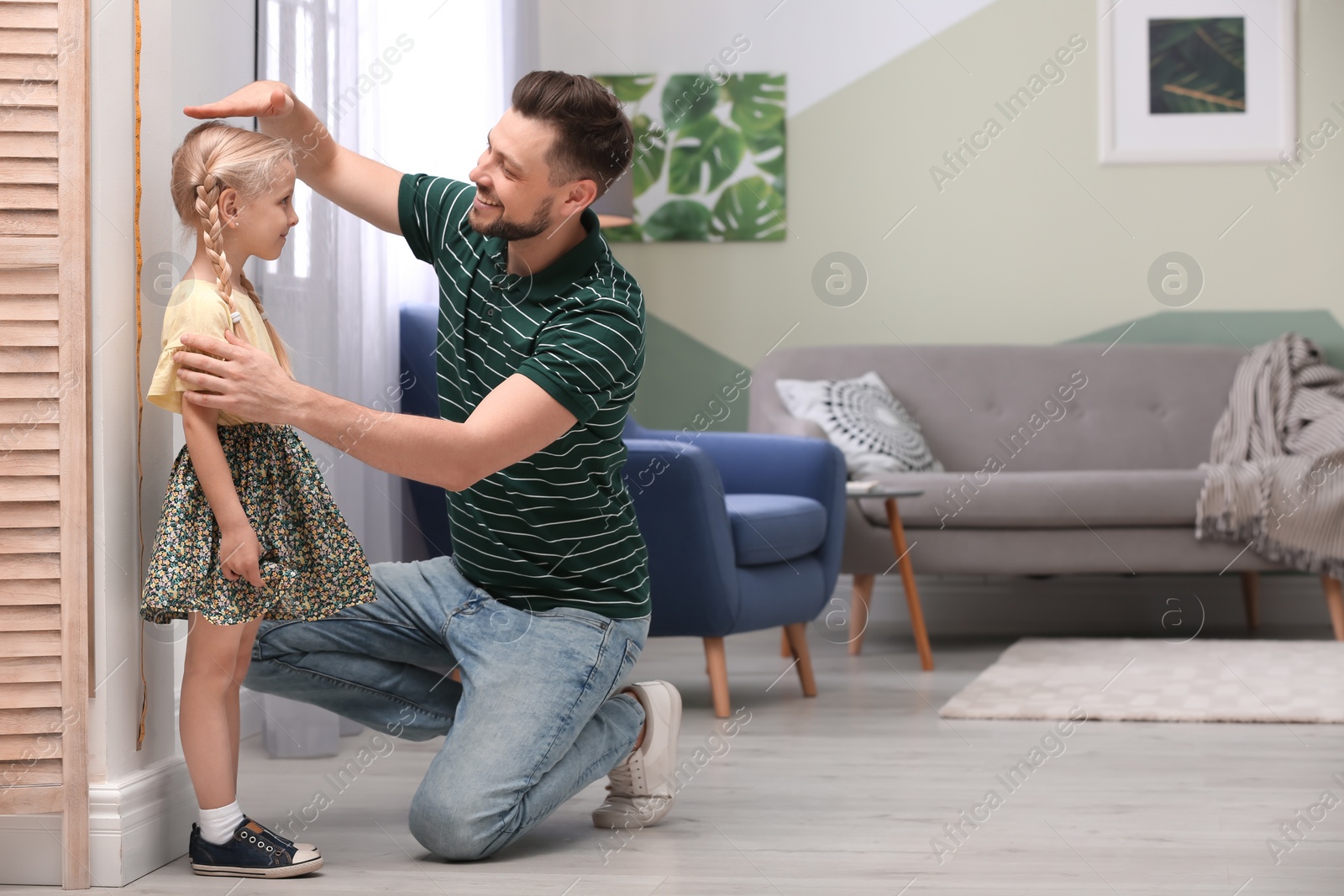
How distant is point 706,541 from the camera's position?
2.62 m

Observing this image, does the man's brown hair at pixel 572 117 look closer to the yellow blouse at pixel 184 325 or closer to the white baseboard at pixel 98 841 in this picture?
the yellow blouse at pixel 184 325

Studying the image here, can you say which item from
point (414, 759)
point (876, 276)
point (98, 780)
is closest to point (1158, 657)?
point (876, 276)

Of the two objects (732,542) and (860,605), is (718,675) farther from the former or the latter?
(860,605)

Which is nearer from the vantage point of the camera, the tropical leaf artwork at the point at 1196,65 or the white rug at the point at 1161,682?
the white rug at the point at 1161,682

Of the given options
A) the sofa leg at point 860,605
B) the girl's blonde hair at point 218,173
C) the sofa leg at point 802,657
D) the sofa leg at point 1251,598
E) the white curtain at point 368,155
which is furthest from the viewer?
the sofa leg at point 1251,598

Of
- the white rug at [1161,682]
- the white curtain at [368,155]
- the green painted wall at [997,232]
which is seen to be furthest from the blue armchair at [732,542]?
the green painted wall at [997,232]

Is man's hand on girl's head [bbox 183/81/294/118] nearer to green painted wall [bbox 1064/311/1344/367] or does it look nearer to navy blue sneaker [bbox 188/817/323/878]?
navy blue sneaker [bbox 188/817/323/878]

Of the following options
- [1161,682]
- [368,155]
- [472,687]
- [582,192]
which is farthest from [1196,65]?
[472,687]

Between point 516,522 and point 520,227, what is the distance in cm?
39

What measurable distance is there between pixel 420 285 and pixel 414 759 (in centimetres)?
111

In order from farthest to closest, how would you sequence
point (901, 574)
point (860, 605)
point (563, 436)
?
point (860, 605)
point (901, 574)
point (563, 436)

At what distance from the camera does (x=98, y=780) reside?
1570 mm

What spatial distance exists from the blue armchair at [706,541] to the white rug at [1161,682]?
42cm

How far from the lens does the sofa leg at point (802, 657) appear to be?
9.62 feet
